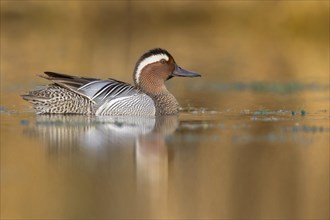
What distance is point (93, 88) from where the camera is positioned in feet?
39.6

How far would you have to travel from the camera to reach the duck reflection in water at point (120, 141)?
801cm

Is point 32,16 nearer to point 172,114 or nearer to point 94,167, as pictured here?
point 172,114

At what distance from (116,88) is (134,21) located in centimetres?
1649

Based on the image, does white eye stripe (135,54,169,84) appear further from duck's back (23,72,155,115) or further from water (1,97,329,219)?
water (1,97,329,219)

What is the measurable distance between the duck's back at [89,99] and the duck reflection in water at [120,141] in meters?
0.21

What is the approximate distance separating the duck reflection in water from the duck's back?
0.68 ft

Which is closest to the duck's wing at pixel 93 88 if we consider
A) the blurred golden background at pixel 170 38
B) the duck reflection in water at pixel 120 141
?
the duck reflection in water at pixel 120 141

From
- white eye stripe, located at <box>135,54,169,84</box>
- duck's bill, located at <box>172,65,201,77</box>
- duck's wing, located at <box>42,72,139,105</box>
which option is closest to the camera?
duck's wing, located at <box>42,72,139,105</box>

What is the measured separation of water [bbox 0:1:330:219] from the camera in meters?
7.33

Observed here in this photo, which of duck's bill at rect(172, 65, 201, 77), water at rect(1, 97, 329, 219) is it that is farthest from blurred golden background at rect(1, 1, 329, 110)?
water at rect(1, 97, 329, 219)

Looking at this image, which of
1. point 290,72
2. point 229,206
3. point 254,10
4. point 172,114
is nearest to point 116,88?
point 172,114

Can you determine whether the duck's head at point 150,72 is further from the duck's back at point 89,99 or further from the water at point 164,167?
the water at point 164,167

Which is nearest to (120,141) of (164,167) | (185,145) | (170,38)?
(185,145)

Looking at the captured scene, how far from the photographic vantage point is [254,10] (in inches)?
1189
